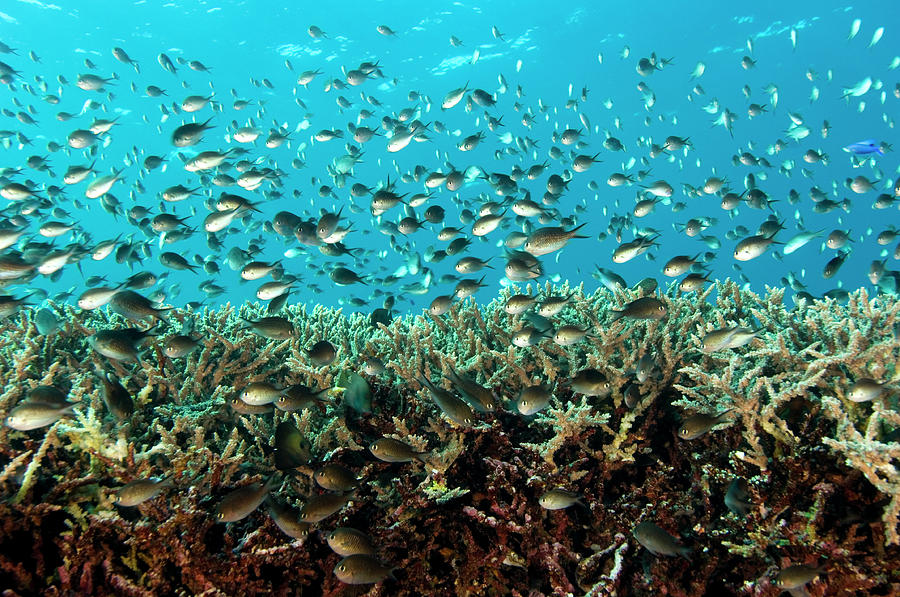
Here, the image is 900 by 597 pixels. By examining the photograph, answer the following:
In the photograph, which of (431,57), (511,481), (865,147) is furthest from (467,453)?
(431,57)

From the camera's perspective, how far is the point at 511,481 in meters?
3.29

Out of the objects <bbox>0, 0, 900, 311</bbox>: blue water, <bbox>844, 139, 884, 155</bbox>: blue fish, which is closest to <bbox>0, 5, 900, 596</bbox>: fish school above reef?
<bbox>844, 139, 884, 155</bbox>: blue fish

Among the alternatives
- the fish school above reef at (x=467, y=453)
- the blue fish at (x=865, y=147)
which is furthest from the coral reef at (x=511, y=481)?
the blue fish at (x=865, y=147)

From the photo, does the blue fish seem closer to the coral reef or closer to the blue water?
the coral reef

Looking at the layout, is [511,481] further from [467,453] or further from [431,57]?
[431,57]

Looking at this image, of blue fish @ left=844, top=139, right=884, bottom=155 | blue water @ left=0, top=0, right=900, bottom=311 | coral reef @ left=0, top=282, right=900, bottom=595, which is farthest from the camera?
blue water @ left=0, top=0, right=900, bottom=311

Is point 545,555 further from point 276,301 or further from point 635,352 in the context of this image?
point 276,301

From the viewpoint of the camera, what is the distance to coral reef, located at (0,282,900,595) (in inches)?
107

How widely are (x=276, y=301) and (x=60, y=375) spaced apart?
2.22 meters

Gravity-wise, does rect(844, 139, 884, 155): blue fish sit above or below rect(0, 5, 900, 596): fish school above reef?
above

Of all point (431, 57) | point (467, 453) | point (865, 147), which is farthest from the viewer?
point (431, 57)

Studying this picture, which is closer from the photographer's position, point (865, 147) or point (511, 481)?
point (511, 481)

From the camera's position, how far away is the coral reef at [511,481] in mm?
2711

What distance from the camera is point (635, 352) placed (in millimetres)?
4273
